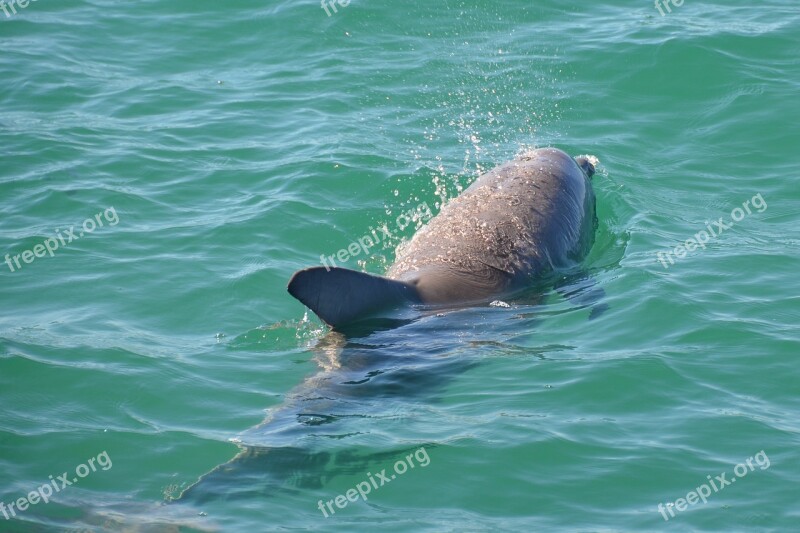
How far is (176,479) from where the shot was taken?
7762 mm

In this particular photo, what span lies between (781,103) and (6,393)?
36.3ft

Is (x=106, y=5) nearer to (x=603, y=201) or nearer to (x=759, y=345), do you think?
(x=603, y=201)

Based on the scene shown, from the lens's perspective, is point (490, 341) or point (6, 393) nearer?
point (6, 393)

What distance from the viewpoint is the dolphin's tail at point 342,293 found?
8773 millimetres

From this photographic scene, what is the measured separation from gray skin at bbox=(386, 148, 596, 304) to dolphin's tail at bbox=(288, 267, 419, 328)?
59 cm

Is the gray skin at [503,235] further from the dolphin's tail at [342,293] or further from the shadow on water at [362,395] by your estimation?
the dolphin's tail at [342,293]

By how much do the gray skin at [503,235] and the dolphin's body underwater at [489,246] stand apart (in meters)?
0.01

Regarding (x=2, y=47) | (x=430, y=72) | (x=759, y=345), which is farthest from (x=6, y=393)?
(x=2, y=47)

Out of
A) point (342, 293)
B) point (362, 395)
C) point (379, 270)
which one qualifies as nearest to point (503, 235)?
point (379, 270)

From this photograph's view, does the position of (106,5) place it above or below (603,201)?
above

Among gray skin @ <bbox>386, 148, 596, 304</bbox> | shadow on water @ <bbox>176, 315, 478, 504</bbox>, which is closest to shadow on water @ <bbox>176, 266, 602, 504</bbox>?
shadow on water @ <bbox>176, 315, 478, 504</bbox>

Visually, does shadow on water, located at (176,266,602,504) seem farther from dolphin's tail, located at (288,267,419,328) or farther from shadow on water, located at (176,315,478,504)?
dolphin's tail, located at (288,267,419,328)

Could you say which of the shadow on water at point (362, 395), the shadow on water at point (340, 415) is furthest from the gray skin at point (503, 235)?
the shadow on water at point (340, 415)

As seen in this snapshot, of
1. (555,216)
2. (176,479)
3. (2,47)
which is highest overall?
(2,47)
